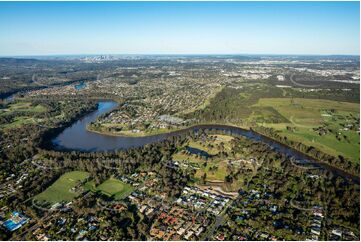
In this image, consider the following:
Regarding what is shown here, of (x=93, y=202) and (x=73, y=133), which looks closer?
(x=93, y=202)

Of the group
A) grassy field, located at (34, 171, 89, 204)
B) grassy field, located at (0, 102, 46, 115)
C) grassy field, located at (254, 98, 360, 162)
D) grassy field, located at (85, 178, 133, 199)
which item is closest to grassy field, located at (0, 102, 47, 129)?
grassy field, located at (0, 102, 46, 115)

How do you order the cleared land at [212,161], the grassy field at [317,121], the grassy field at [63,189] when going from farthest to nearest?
the grassy field at [317,121]
the cleared land at [212,161]
the grassy field at [63,189]

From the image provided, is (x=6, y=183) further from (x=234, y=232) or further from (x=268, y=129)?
(x=268, y=129)

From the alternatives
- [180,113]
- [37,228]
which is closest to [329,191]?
[37,228]

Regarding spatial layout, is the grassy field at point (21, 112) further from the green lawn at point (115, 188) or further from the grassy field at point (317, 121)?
the grassy field at point (317, 121)

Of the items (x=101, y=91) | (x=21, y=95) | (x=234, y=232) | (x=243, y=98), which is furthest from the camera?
(x=101, y=91)

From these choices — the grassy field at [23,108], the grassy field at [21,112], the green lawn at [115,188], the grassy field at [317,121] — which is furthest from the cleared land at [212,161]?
the grassy field at [23,108]
